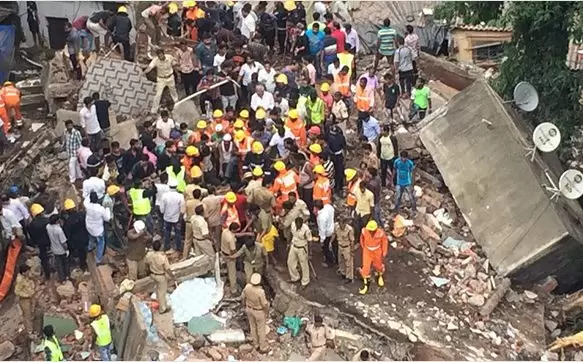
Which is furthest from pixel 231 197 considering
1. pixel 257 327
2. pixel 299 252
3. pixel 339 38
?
pixel 339 38

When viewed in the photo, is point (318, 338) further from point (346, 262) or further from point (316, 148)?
point (316, 148)

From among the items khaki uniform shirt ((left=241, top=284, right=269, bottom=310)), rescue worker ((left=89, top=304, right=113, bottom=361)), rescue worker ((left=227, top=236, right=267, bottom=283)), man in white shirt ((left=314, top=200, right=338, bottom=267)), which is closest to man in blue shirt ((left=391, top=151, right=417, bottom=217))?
man in white shirt ((left=314, top=200, right=338, bottom=267))

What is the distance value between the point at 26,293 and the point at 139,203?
84.0 inches

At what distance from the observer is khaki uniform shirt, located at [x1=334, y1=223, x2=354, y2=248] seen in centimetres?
1520

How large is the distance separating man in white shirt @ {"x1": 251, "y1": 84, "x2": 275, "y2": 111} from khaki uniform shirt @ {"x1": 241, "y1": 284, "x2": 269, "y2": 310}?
15.1ft

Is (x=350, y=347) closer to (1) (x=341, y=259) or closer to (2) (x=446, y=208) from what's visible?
(1) (x=341, y=259)

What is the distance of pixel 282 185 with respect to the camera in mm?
15719

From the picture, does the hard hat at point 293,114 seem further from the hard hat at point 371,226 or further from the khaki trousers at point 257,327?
the khaki trousers at point 257,327

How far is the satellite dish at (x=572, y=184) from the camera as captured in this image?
15.6m

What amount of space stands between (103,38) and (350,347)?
30.1ft

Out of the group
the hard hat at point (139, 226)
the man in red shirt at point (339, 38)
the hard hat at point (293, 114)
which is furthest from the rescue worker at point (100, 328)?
the man in red shirt at point (339, 38)

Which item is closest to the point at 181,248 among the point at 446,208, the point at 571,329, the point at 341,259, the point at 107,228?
the point at 107,228

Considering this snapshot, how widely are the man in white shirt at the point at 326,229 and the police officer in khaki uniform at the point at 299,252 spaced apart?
10.1 inches

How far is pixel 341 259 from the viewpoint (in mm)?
15625
